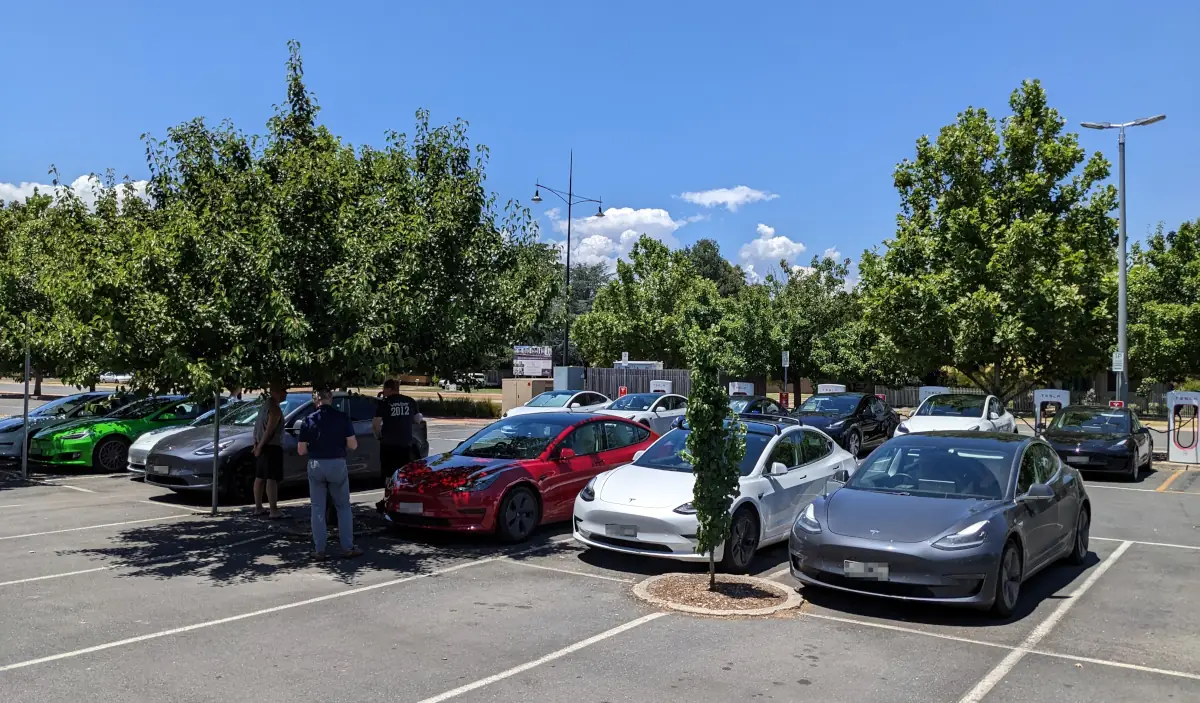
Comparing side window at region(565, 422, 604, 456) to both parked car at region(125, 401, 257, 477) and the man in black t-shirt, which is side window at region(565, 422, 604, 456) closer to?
the man in black t-shirt

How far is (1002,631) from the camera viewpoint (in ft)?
22.7

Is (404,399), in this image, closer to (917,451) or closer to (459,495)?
(459,495)

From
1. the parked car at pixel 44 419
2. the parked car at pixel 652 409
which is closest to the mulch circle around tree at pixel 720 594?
the parked car at pixel 44 419

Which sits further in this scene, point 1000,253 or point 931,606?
point 1000,253

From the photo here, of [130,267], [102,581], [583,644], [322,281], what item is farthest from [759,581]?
[130,267]

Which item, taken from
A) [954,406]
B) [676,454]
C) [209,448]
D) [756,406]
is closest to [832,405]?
[756,406]

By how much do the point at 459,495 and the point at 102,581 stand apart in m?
3.38

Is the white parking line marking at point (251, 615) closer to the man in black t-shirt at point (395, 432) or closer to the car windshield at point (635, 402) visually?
the man in black t-shirt at point (395, 432)

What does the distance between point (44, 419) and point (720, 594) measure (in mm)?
14904

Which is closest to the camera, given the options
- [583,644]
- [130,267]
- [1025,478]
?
[583,644]

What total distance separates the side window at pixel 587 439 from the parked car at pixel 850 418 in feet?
30.9

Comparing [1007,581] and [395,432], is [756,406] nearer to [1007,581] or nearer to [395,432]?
[395,432]

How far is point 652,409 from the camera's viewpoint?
881 inches

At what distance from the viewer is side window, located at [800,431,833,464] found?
1027 cm
